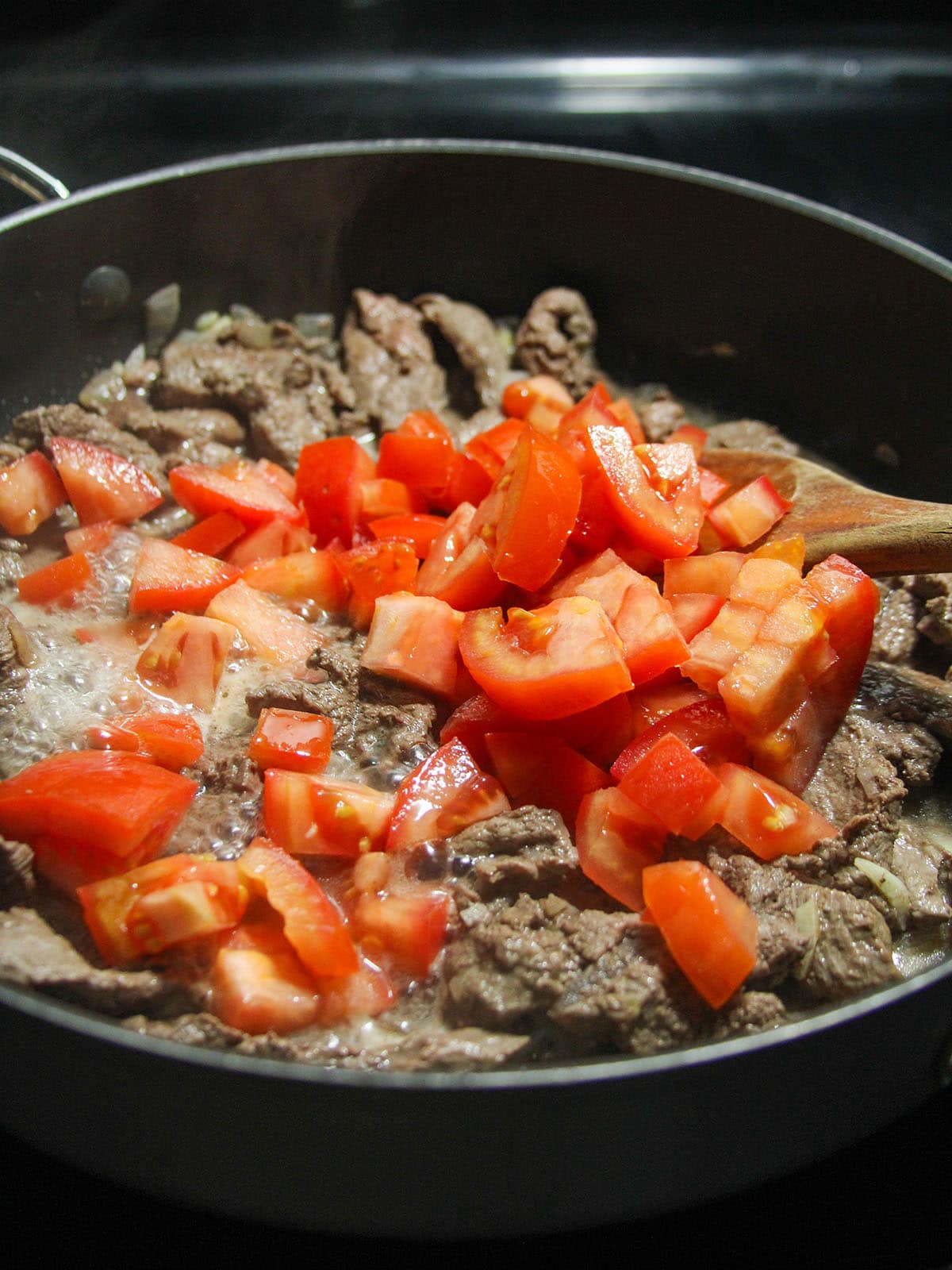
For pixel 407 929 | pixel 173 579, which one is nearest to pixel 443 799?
pixel 407 929

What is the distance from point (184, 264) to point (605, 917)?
7.29 ft

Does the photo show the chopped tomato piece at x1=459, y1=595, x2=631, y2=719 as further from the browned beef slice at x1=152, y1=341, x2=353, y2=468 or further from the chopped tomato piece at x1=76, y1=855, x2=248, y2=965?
the browned beef slice at x1=152, y1=341, x2=353, y2=468

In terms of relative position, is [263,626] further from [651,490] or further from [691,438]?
[691,438]

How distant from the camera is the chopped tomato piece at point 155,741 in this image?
76.9 inches

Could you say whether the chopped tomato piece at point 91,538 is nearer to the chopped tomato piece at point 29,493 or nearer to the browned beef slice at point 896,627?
the chopped tomato piece at point 29,493

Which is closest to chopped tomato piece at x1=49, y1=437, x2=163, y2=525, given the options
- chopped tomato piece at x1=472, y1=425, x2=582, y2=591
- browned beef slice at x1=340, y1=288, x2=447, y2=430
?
browned beef slice at x1=340, y1=288, x2=447, y2=430

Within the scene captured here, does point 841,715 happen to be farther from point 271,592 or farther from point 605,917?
point 271,592

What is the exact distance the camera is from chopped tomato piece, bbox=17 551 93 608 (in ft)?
7.64

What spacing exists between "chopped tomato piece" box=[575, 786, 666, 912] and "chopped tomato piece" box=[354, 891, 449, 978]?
0.27 m

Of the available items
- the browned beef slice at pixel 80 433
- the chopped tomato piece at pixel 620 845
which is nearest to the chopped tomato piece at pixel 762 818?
the chopped tomato piece at pixel 620 845

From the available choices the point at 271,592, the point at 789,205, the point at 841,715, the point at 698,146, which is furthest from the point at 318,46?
the point at 841,715

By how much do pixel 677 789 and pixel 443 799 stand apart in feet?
1.36

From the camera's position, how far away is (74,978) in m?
1.56

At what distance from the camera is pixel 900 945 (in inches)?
74.6
